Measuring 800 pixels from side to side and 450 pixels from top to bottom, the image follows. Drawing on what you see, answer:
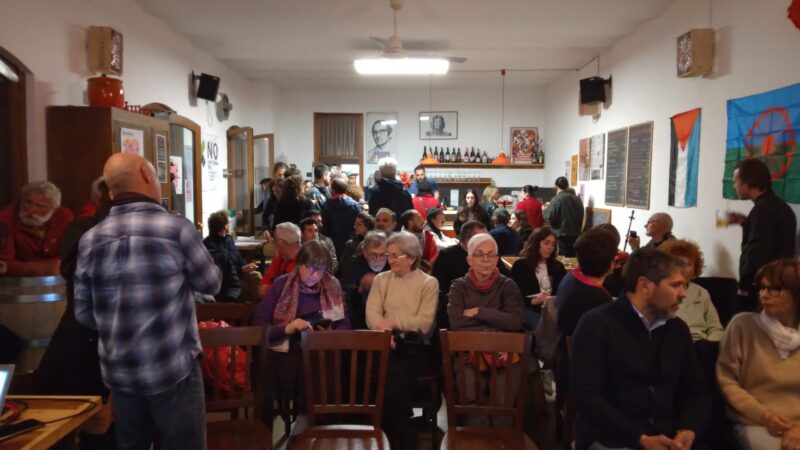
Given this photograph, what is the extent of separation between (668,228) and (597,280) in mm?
2307

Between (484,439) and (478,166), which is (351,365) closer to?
(484,439)

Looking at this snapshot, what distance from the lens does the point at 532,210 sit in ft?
25.4

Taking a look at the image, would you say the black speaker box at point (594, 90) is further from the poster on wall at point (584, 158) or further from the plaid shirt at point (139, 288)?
the plaid shirt at point (139, 288)

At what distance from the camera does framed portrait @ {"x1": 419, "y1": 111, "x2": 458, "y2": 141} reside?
34.1 ft

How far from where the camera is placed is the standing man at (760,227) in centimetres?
357

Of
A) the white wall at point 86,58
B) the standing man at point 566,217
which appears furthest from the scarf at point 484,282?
the standing man at point 566,217

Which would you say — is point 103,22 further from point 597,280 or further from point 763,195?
point 763,195

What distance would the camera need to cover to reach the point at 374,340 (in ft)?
8.36

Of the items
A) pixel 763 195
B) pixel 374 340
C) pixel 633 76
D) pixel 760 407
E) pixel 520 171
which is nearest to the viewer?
pixel 760 407

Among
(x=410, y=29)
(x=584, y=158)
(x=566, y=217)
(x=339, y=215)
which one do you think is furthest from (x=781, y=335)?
(x=584, y=158)

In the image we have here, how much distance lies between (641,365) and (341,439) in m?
1.22

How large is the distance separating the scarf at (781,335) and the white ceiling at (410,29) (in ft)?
12.0

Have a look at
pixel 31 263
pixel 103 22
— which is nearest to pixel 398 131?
pixel 103 22

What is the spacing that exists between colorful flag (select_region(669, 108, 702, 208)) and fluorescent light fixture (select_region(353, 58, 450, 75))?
7.81 feet
